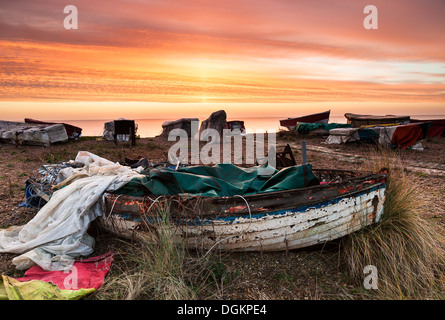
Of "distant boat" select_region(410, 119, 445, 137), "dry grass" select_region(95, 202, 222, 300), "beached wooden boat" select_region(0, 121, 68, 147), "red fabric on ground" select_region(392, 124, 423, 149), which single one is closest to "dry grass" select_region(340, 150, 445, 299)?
"dry grass" select_region(95, 202, 222, 300)

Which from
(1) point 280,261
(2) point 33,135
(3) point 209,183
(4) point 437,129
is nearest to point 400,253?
(1) point 280,261

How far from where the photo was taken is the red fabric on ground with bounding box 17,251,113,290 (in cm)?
357

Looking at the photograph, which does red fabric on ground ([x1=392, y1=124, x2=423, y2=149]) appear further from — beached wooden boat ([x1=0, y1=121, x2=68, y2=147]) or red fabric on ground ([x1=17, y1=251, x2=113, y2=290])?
beached wooden boat ([x1=0, y1=121, x2=68, y2=147])

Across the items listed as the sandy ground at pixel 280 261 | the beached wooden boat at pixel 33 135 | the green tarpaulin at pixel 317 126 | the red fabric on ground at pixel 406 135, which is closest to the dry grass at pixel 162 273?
the sandy ground at pixel 280 261

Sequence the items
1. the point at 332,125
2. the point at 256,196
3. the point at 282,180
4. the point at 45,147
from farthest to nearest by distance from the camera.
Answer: the point at 332,125, the point at 45,147, the point at 282,180, the point at 256,196

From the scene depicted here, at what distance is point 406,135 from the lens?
571 inches

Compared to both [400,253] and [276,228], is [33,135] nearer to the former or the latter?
[276,228]

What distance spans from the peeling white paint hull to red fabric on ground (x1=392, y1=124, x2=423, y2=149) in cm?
1192

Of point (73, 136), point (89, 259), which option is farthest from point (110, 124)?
point (89, 259)

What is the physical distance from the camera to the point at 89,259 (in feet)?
13.5

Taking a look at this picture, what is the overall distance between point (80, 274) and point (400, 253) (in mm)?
3871
